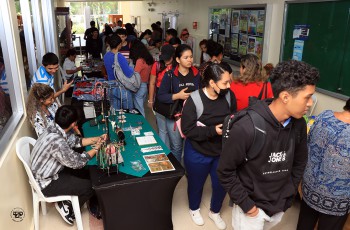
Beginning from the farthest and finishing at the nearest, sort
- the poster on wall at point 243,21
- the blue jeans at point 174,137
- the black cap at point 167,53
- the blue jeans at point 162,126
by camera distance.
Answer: the poster on wall at point 243,21 < the black cap at point 167,53 < the blue jeans at point 162,126 < the blue jeans at point 174,137

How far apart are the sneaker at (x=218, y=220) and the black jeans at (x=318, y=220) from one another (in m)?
0.71

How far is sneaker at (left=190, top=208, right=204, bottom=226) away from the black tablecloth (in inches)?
16.9

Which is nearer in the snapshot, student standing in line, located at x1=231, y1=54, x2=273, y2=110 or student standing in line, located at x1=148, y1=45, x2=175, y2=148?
student standing in line, located at x1=231, y1=54, x2=273, y2=110

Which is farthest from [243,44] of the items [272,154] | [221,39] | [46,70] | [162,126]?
[272,154]

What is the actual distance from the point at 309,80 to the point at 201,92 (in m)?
1.12

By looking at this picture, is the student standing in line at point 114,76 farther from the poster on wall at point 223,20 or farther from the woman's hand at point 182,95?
the poster on wall at point 223,20

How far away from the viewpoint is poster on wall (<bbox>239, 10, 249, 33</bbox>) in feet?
18.7

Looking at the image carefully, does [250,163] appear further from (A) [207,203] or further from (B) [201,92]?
(A) [207,203]

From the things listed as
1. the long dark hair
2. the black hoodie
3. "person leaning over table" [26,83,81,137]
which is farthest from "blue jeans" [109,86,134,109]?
the black hoodie

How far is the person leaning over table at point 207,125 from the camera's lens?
2.41m

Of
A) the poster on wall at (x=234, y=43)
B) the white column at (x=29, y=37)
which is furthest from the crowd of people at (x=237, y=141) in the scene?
the poster on wall at (x=234, y=43)

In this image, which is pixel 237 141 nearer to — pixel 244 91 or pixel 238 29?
pixel 244 91

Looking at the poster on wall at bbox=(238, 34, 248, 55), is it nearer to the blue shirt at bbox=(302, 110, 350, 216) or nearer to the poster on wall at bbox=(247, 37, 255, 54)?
the poster on wall at bbox=(247, 37, 255, 54)

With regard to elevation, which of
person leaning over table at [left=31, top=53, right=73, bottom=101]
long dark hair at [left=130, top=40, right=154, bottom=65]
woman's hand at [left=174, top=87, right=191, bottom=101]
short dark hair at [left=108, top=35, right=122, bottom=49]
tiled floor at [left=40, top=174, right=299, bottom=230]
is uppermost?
short dark hair at [left=108, top=35, right=122, bottom=49]
